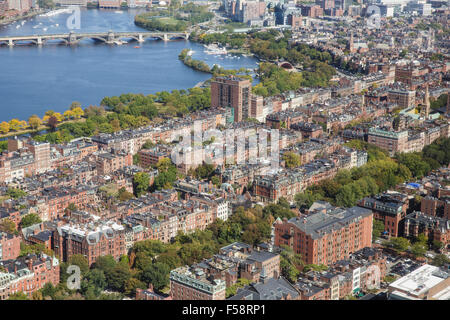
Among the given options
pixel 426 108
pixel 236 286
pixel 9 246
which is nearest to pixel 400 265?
pixel 236 286

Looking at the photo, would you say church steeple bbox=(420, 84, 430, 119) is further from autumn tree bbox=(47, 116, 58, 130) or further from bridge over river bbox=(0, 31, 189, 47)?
bridge over river bbox=(0, 31, 189, 47)

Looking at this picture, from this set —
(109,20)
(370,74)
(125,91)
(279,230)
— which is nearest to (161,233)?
(279,230)

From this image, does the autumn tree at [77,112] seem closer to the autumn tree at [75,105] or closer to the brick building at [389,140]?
the autumn tree at [75,105]

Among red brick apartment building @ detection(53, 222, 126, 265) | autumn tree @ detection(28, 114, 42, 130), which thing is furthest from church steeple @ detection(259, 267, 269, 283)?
autumn tree @ detection(28, 114, 42, 130)

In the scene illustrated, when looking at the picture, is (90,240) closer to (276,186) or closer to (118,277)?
(118,277)

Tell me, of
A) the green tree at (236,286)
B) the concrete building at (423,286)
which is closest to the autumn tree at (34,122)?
the green tree at (236,286)

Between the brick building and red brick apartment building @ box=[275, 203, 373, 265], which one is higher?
the brick building
